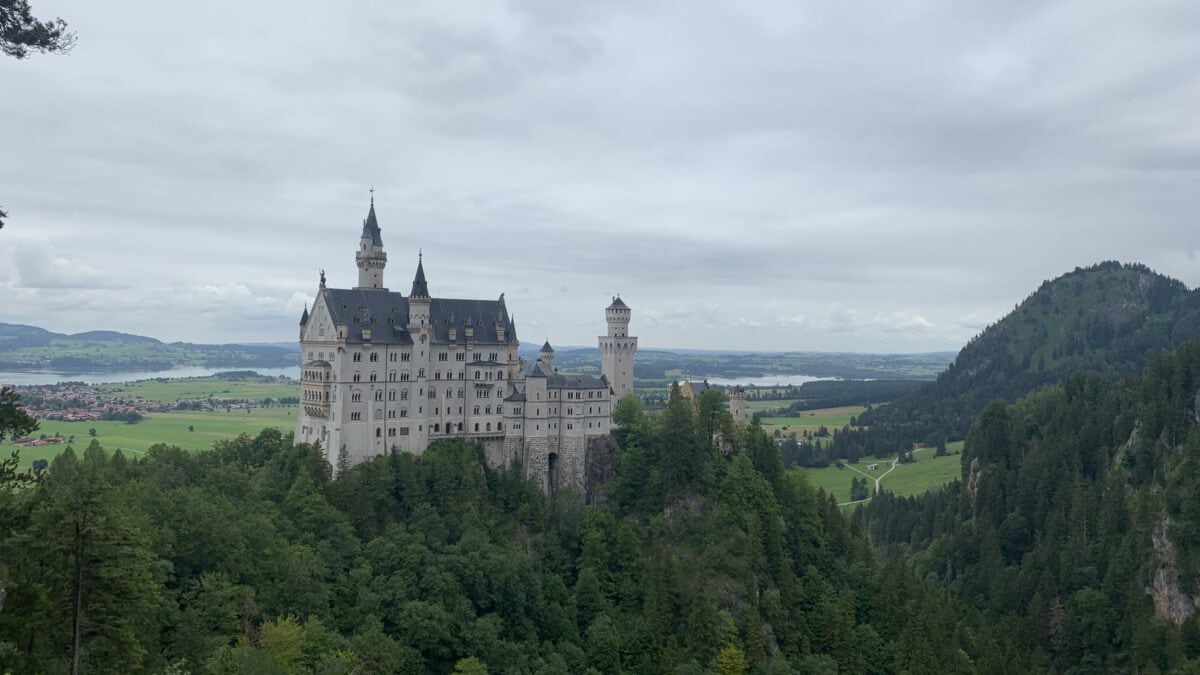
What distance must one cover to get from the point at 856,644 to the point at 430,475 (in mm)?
45638

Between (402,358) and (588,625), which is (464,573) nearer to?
(588,625)

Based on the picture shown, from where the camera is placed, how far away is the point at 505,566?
84.4 meters

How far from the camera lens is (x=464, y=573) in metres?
82.8

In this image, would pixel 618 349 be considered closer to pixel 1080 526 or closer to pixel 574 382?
pixel 574 382

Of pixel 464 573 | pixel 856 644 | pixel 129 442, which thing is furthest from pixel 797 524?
pixel 129 442

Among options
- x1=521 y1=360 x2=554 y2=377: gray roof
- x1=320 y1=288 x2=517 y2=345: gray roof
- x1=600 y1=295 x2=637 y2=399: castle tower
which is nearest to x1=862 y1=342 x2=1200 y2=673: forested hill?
x1=600 y1=295 x2=637 y2=399: castle tower

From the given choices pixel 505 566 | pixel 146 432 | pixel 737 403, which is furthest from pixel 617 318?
pixel 146 432

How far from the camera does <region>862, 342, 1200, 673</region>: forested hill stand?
116312 millimetres

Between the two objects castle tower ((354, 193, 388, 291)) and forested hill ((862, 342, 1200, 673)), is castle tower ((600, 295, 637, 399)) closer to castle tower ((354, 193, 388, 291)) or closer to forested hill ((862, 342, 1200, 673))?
castle tower ((354, 193, 388, 291))

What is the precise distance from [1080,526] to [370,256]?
350ft

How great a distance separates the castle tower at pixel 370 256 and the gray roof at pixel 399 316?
2.24 m

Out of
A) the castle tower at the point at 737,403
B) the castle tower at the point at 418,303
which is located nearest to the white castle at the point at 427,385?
the castle tower at the point at 418,303

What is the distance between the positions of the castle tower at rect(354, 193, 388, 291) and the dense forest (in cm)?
1939

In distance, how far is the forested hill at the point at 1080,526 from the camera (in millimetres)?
116312
